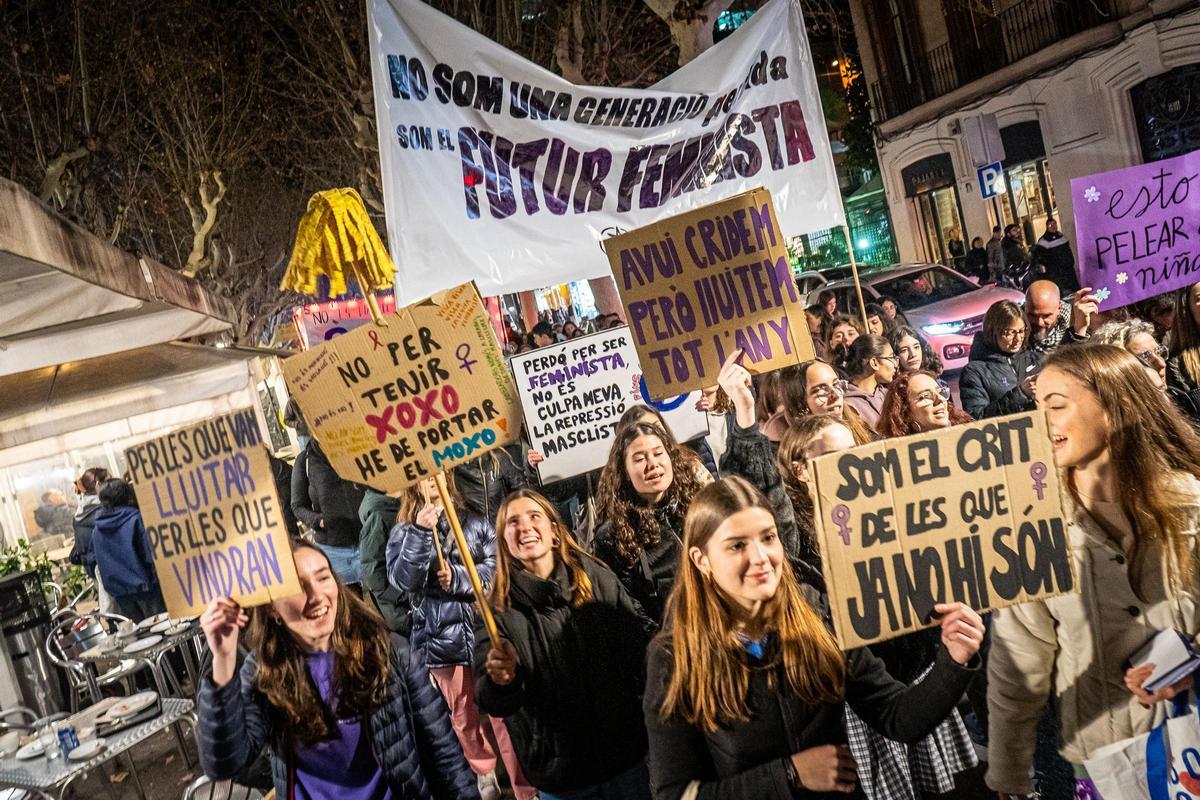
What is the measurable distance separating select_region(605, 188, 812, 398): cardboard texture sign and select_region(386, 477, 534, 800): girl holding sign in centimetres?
127

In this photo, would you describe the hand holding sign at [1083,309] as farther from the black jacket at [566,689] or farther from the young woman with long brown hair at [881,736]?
the black jacket at [566,689]

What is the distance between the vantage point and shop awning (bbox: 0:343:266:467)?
30.2 ft

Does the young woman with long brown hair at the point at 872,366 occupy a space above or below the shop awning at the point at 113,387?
below

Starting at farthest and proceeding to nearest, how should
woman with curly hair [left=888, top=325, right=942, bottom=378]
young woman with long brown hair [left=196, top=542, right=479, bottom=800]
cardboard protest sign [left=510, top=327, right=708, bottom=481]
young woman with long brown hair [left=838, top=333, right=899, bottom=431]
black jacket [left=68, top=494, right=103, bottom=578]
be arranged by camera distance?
black jacket [left=68, top=494, right=103, bottom=578] < woman with curly hair [left=888, top=325, right=942, bottom=378] < cardboard protest sign [left=510, top=327, right=708, bottom=481] < young woman with long brown hair [left=838, top=333, right=899, bottom=431] < young woman with long brown hair [left=196, top=542, right=479, bottom=800]

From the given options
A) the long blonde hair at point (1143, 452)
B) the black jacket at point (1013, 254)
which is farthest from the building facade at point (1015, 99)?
the long blonde hair at point (1143, 452)

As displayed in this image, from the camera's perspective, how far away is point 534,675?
3283mm

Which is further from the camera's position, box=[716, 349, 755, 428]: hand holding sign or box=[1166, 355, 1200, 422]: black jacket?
box=[1166, 355, 1200, 422]: black jacket

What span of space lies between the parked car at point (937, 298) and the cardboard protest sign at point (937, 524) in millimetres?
9672

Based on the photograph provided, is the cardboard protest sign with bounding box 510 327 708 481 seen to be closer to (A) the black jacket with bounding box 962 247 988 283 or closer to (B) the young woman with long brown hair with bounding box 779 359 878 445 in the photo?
(B) the young woman with long brown hair with bounding box 779 359 878 445

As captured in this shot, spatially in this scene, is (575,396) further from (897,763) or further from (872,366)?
(897,763)

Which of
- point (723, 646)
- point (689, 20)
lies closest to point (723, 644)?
point (723, 646)

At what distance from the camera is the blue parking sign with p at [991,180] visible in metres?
20.5

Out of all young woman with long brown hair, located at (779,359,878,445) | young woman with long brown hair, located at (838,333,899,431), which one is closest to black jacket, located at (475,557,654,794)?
young woman with long brown hair, located at (779,359,878,445)

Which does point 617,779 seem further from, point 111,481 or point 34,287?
point 111,481
